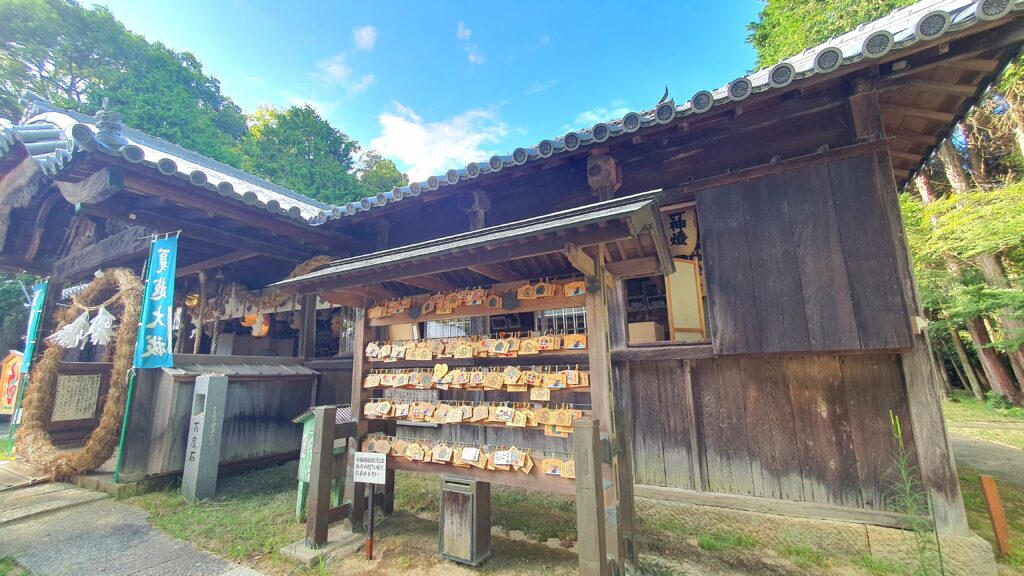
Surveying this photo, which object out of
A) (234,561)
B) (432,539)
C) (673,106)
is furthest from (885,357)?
(234,561)

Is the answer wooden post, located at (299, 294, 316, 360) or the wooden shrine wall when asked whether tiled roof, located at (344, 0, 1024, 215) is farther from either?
wooden post, located at (299, 294, 316, 360)

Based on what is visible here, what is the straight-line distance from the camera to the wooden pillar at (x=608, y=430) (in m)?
3.43

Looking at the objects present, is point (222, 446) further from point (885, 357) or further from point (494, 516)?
→ point (885, 357)

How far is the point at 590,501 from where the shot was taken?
3137mm

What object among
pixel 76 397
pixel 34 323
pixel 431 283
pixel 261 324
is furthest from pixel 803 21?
pixel 34 323

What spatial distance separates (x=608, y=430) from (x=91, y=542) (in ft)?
19.3

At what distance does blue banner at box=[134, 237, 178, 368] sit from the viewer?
5.81 m

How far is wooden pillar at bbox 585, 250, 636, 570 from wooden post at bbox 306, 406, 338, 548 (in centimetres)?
300

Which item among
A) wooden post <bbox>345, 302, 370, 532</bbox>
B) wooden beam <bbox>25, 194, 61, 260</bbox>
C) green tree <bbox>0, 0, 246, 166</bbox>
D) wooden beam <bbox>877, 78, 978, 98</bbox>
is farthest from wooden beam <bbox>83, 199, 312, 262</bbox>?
green tree <bbox>0, 0, 246, 166</bbox>

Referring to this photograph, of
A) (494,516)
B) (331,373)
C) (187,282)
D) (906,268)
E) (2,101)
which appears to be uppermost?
(2,101)

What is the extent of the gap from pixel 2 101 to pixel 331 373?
24.2 meters

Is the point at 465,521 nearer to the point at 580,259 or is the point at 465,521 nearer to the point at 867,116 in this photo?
the point at 580,259

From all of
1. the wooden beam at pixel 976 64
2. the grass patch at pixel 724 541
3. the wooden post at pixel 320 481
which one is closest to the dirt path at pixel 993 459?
the grass patch at pixel 724 541

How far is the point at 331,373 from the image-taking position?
8078mm
